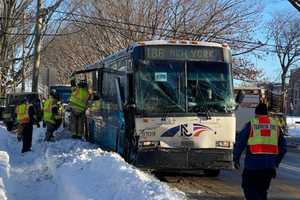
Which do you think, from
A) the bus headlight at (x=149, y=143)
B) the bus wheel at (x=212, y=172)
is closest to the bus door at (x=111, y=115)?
the bus headlight at (x=149, y=143)

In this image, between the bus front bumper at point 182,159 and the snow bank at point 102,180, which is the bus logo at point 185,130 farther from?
the snow bank at point 102,180

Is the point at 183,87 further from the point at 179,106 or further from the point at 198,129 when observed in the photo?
the point at 198,129

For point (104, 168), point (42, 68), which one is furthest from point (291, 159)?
point (42, 68)

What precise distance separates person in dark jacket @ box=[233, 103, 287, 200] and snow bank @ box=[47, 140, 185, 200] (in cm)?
108

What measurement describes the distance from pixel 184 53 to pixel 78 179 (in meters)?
4.35

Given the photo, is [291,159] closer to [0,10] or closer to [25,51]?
[0,10]

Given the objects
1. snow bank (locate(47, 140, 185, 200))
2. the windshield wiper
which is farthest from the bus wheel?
snow bank (locate(47, 140, 185, 200))

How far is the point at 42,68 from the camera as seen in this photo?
7088 centimetres

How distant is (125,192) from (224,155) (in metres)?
5.05

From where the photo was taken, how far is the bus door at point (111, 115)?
578 inches

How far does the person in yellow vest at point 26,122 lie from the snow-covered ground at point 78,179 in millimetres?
1932

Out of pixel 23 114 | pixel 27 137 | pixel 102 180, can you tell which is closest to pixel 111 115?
pixel 27 137

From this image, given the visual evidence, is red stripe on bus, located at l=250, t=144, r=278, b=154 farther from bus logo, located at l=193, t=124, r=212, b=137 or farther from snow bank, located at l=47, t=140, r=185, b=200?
bus logo, located at l=193, t=124, r=212, b=137

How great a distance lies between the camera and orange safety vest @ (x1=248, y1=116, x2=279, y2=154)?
27.5 ft
